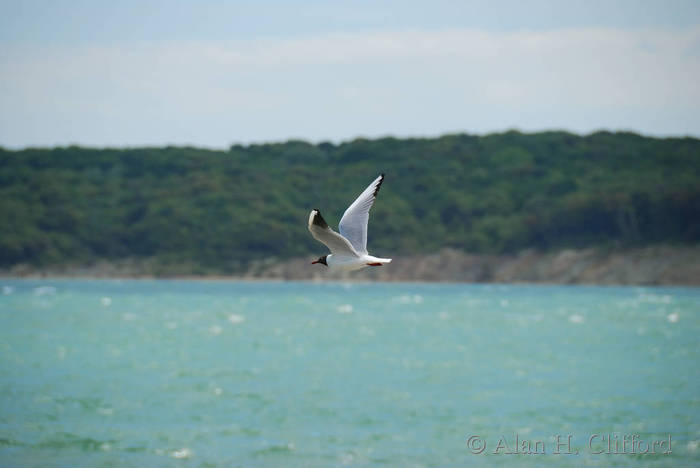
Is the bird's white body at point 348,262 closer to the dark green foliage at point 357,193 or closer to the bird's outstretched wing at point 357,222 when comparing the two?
the bird's outstretched wing at point 357,222

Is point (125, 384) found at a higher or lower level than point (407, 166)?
lower

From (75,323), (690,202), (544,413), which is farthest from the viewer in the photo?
(690,202)

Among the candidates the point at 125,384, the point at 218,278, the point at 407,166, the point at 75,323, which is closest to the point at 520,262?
the point at 407,166

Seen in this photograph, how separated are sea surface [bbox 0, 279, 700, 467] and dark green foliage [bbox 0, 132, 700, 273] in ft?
109

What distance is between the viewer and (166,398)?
47062 millimetres

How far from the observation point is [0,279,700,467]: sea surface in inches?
1417

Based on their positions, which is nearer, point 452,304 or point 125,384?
point 125,384

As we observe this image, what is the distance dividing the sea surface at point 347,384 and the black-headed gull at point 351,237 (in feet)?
57.0

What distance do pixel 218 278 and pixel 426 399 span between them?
4061 inches

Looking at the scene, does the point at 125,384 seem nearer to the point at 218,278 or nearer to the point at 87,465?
the point at 87,465

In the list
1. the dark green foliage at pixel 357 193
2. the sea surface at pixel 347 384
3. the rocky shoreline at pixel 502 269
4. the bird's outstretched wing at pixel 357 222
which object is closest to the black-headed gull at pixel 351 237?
the bird's outstretched wing at pixel 357 222

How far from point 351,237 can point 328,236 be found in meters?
1.17

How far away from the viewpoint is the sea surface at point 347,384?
36000mm

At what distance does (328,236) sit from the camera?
16281 mm
